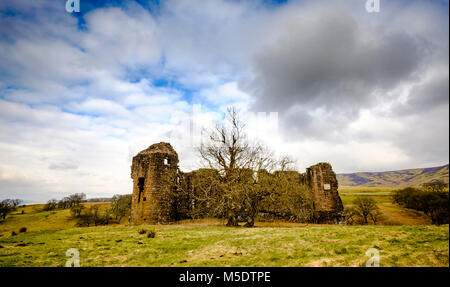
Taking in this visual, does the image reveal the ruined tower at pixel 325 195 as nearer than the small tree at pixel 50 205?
Yes

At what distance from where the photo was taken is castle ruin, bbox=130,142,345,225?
21.6 metres

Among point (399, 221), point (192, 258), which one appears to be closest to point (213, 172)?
point (192, 258)

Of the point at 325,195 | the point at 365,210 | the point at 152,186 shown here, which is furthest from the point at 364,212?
the point at 152,186

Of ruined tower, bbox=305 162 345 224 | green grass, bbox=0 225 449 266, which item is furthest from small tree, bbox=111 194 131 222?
green grass, bbox=0 225 449 266

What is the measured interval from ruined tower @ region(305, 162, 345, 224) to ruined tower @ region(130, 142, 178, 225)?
656 inches

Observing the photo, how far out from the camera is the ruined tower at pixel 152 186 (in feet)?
70.4

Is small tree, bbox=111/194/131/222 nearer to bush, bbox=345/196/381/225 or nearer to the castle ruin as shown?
the castle ruin

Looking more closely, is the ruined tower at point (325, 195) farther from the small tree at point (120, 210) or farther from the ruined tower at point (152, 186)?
the small tree at point (120, 210)

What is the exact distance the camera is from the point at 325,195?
79.3ft

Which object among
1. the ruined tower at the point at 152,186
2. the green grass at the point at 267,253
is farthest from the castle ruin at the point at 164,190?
the green grass at the point at 267,253

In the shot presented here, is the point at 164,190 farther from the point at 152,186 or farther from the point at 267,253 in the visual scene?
the point at 267,253

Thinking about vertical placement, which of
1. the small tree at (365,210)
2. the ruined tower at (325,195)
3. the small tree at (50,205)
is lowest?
the small tree at (50,205)
